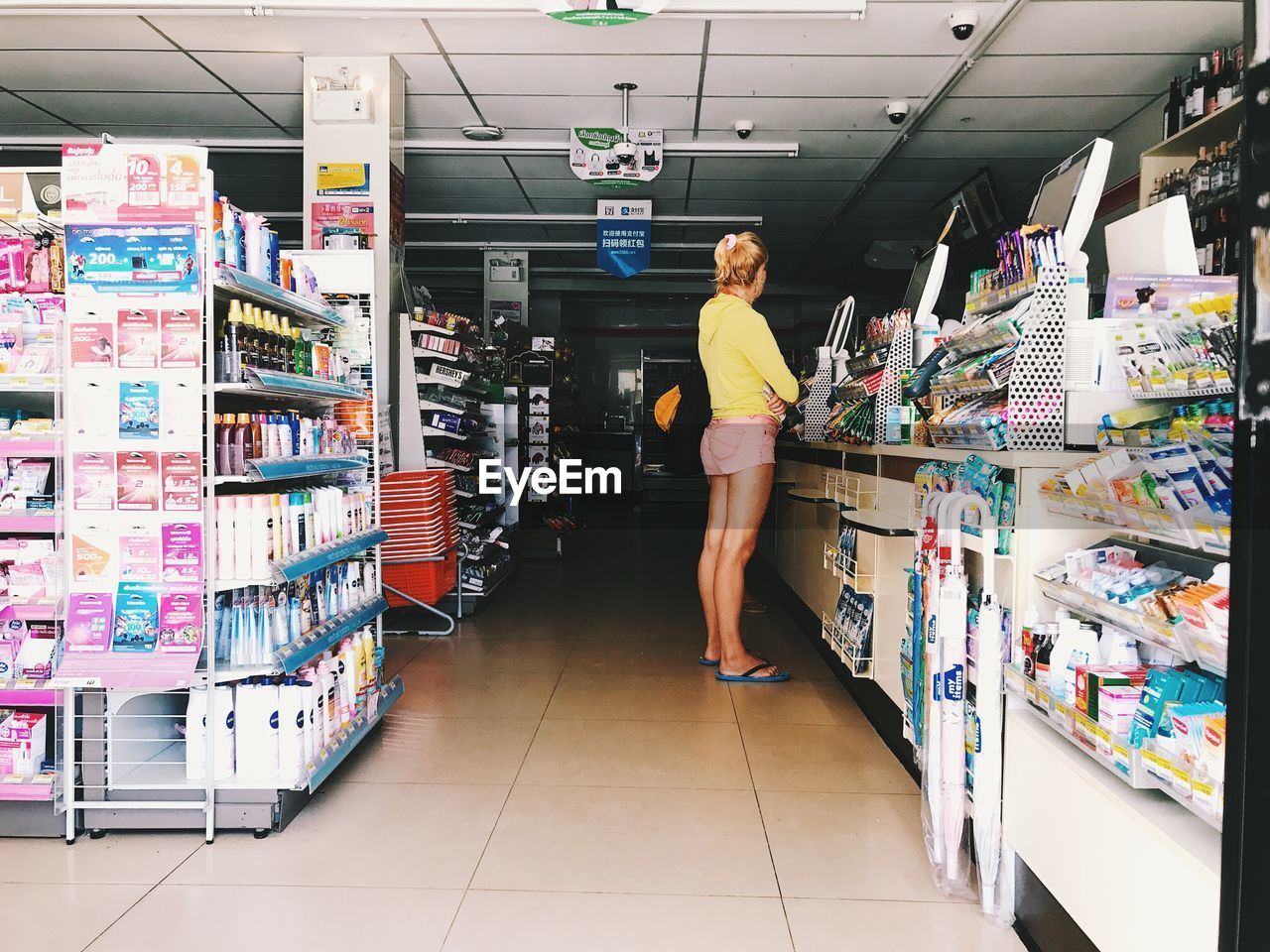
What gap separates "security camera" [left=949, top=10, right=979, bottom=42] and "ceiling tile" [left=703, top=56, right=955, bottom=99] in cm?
48

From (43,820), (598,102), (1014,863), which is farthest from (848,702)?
(598,102)

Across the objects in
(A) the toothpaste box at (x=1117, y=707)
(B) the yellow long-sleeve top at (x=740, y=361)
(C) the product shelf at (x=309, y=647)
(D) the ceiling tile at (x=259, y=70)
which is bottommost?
(C) the product shelf at (x=309, y=647)

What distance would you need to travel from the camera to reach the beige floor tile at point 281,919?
2.03 m

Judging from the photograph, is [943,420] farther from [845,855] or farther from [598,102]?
[598,102]

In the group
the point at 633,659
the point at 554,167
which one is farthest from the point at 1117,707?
the point at 554,167

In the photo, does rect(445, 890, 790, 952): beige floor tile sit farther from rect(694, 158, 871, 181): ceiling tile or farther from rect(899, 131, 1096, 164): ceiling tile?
rect(694, 158, 871, 181): ceiling tile

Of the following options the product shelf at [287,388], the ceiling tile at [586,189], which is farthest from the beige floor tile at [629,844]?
the ceiling tile at [586,189]

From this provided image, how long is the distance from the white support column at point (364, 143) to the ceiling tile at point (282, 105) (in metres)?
0.62

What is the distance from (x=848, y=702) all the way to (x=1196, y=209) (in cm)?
304

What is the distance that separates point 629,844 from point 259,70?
496cm

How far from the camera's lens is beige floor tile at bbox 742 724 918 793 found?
A: 118 inches

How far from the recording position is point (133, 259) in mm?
2479

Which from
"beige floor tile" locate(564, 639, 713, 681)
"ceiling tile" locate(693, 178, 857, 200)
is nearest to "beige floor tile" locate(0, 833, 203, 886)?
"beige floor tile" locate(564, 639, 713, 681)

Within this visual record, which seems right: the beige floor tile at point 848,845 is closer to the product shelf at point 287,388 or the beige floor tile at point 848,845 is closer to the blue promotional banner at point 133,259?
the product shelf at point 287,388
